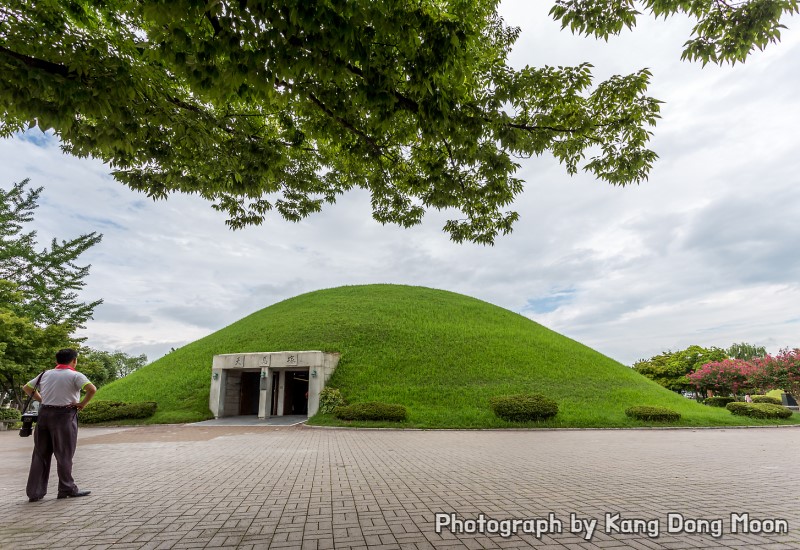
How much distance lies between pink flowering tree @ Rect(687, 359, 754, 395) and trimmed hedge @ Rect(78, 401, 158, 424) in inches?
1845

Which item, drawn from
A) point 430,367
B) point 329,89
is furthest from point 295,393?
point 329,89

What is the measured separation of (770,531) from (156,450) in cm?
1399

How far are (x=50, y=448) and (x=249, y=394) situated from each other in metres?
24.6

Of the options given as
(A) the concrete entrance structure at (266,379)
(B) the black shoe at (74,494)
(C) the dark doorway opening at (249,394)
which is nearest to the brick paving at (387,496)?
(B) the black shoe at (74,494)

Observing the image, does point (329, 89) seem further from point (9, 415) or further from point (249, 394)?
point (9, 415)

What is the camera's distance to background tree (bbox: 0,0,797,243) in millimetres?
4012

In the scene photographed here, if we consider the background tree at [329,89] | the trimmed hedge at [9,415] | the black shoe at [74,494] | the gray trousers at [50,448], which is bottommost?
the trimmed hedge at [9,415]

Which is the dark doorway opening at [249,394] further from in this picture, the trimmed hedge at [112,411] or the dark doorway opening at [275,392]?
the trimmed hedge at [112,411]

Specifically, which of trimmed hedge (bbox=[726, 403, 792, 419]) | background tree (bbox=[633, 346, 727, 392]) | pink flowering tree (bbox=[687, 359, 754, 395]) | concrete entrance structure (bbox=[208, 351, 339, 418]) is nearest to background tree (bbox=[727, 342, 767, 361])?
background tree (bbox=[633, 346, 727, 392])

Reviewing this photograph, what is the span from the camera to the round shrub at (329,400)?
78.0 ft

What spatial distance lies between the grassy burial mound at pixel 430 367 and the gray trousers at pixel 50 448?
16253 millimetres

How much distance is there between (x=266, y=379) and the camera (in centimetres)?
2566

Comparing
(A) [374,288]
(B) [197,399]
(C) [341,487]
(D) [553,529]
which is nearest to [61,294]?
(B) [197,399]

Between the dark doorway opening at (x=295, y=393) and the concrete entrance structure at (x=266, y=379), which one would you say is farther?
the dark doorway opening at (x=295, y=393)
